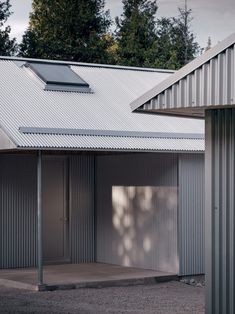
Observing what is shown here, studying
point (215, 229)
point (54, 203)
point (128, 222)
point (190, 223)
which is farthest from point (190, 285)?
point (215, 229)

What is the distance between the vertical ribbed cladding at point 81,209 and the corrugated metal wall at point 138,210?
0.17m

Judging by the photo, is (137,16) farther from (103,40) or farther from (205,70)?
(205,70)

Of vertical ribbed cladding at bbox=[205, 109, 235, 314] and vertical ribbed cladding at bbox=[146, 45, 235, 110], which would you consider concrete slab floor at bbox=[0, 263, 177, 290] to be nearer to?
vertical ribbed cladding at bbox=[205, 109, 235, 314]

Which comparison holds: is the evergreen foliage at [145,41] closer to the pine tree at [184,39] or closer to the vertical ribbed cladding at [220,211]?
the pine tree at [184,39]

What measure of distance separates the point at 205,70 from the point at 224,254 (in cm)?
199

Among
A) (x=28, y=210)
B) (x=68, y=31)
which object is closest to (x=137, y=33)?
(x=68, y=31)

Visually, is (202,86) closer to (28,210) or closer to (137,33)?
(28,210)

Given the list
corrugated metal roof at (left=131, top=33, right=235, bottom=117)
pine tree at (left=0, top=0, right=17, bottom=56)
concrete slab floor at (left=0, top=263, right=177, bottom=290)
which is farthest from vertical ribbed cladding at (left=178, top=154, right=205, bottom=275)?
pine tree at (left=0, top=0, right=17, bottom=56)

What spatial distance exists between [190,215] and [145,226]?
43.8 inches

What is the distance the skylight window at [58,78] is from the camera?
60.0 ft

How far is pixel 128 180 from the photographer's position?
1848 cm

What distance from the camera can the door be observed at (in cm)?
1889

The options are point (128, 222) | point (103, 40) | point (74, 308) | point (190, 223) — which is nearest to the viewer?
point (74, 308)

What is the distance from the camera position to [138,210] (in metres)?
18.1
